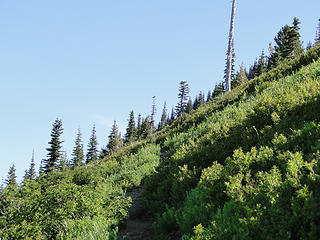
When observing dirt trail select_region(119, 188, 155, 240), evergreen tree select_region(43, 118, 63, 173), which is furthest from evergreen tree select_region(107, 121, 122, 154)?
dirt trail select_region(119, 188, 155, 240)

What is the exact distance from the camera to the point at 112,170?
39.4ft

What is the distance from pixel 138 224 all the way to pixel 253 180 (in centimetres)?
367

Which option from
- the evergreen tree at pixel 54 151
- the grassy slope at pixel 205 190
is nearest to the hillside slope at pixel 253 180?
the grassy slope at pixel 205 190

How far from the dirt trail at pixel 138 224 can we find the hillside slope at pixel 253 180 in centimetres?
42

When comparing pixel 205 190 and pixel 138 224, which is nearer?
pixel 205 190

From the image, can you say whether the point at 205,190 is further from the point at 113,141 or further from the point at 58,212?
the point at 113,141

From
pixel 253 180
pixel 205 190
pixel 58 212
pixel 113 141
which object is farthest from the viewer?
pixel 113 141

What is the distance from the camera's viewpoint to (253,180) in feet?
13.5

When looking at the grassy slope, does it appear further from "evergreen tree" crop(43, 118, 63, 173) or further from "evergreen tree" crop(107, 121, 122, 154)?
"evergreen tree" crop(107, 121, 122, 154)

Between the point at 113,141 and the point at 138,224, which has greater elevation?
the point at 113,141

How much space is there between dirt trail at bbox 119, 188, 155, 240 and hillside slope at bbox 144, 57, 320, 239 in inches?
16.4

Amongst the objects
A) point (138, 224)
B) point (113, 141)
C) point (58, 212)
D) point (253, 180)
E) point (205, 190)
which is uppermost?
point (113, 141)

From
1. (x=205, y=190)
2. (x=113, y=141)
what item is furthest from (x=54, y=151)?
(x=205, y=190)

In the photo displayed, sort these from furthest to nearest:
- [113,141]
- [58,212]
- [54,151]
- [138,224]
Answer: [113,141] → [54,151] → [138,224] → [58,212]
